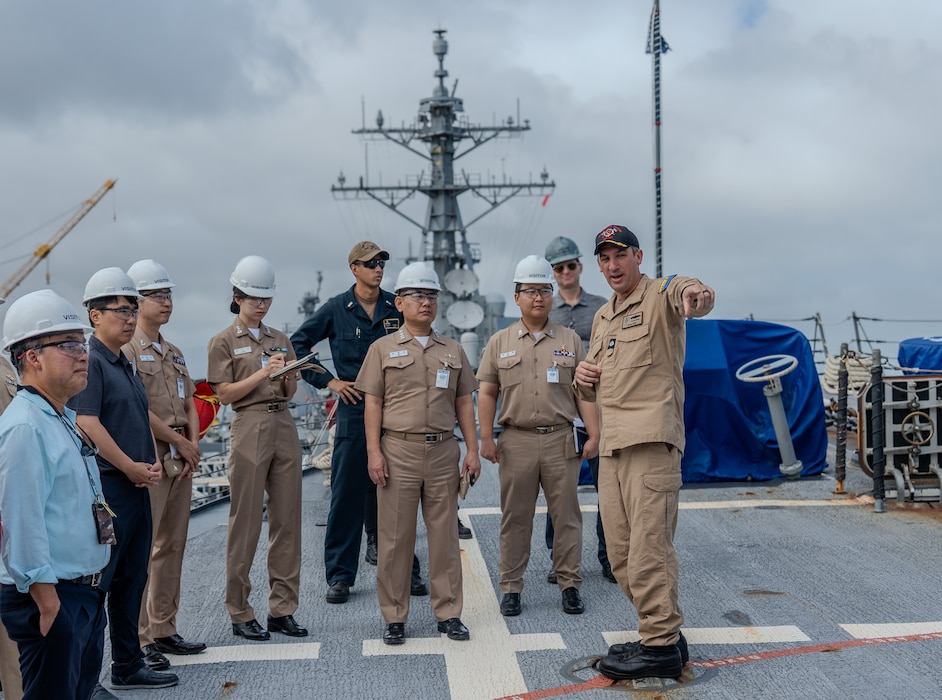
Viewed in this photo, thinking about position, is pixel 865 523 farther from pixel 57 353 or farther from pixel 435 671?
pixel 57 353

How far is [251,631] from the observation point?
4602 mm

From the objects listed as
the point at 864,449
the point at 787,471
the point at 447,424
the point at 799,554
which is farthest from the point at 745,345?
the point at 447,424

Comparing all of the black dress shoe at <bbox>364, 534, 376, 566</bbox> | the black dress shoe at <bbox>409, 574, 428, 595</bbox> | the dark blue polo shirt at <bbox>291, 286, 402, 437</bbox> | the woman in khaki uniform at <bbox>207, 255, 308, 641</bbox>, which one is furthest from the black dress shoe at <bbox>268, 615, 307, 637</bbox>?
the black dress shoe at <bbox>364, 534, 376, 566</bbox>

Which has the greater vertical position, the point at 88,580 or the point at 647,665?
the point at 88,580

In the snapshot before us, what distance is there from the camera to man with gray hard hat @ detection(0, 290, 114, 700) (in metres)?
2.58

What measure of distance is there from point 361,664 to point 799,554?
313 cm

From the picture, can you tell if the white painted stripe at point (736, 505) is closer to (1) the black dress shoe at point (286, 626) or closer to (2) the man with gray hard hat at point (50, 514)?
(1) the black dress shoe at point (286, 626)

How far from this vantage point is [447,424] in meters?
4.74

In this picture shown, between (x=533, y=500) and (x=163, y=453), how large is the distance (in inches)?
77.5

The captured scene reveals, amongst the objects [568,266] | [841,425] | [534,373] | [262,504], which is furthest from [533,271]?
[841,425]

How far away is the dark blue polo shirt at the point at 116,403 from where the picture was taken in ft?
12.6

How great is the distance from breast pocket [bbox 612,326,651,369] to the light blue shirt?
2241 millimetres

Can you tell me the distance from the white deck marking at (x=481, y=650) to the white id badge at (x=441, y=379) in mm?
1251

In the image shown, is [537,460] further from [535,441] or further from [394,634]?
[394,634]
